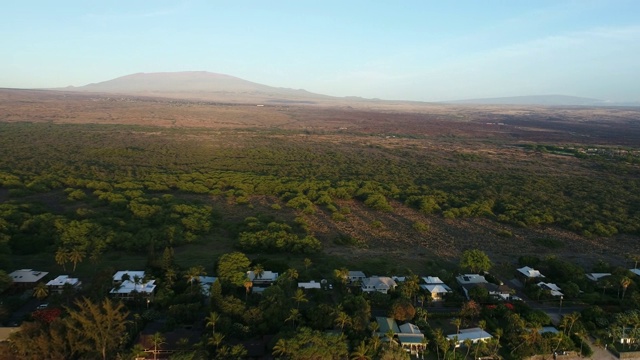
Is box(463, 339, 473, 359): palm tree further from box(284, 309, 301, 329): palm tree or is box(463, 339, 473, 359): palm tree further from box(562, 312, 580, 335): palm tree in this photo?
box(284, 309, 301, 329): palm tree

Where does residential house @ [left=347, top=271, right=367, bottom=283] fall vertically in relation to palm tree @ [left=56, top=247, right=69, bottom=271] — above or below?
below

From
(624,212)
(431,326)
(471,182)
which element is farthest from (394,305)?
(471,182)

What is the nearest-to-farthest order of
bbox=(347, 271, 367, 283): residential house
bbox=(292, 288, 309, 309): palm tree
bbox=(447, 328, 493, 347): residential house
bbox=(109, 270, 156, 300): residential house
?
bbox=(447, 328, 493, 347): residential house, bbox=(292, 288, 309, 309): palm tree, bbox=(109, 270, 156, 300): residential house, bbox=(347, 271, 367, 283): residential house

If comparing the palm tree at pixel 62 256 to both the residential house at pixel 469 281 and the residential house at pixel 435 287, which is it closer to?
the residential house at pixel 435 287

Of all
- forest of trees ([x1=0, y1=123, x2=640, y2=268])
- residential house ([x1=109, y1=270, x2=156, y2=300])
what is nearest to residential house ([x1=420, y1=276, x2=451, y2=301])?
forest of trees ([x1=0, y1=123, x2=640, y2=268])

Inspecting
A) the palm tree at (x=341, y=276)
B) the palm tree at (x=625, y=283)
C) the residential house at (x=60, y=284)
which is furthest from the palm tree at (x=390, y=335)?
the residential house at (x=60, y=284)

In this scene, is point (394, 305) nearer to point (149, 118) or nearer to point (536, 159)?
point (536, 159)

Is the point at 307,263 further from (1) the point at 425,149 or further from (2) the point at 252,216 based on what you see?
(1) the point at 425,149
